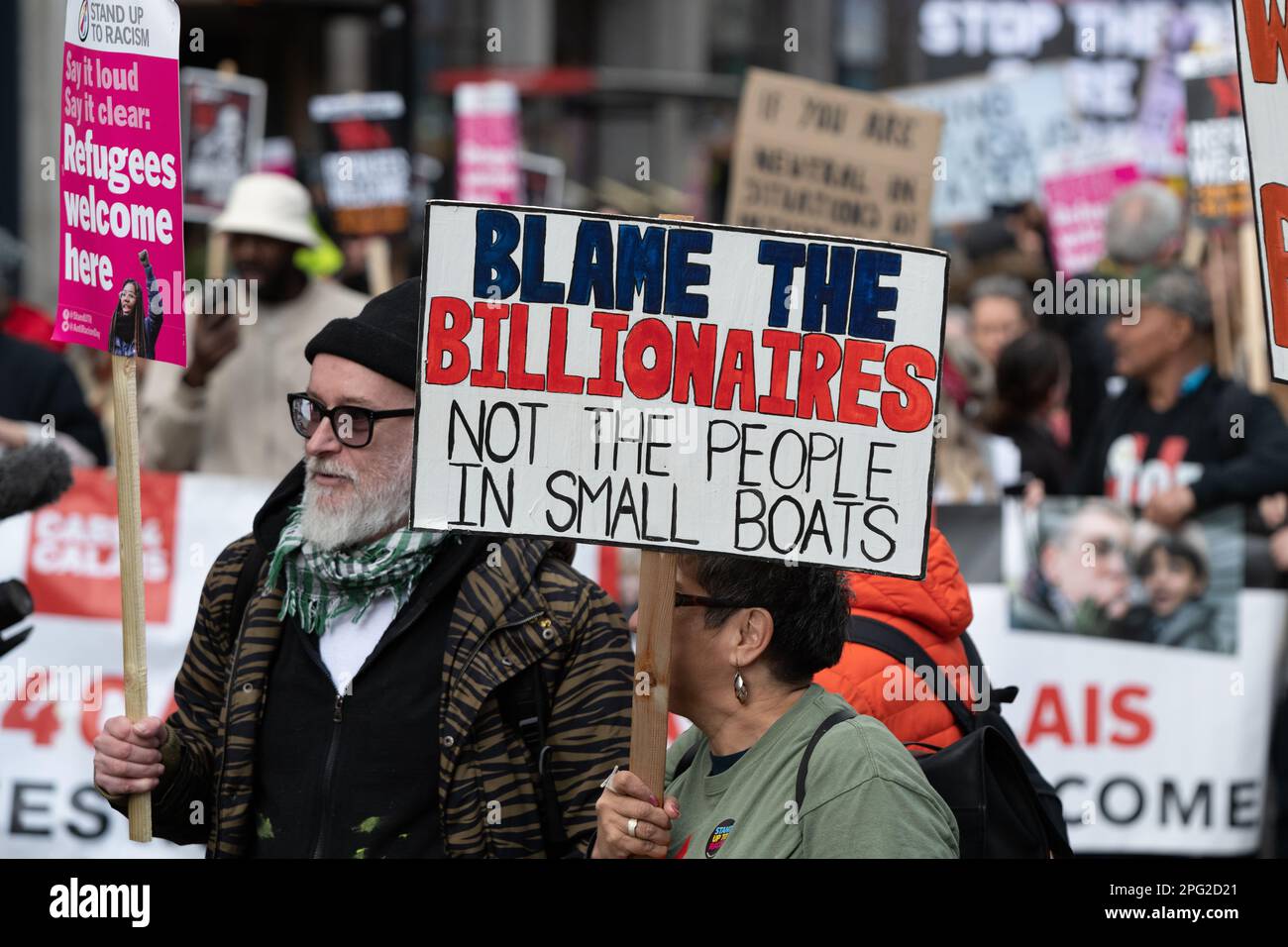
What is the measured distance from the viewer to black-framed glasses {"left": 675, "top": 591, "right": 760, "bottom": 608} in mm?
2967

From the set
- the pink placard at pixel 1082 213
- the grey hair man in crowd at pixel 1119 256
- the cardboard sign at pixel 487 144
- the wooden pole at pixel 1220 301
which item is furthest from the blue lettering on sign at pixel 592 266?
the cardboard sign at pixel 487 144

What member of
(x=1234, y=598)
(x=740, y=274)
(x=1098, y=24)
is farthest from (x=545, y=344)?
(x=1098, y=24)

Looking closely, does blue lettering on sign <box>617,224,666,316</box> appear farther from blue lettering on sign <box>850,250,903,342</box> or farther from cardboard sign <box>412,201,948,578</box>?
blue lettering on sign <box>850,250,903,342</box>

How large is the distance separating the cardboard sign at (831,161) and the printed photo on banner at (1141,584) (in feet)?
4.77

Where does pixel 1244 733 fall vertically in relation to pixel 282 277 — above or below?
below

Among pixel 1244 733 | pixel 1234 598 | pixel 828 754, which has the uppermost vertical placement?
pixel 828 754

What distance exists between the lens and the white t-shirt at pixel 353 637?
130 inches

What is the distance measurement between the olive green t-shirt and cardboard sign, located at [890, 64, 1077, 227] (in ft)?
28.7

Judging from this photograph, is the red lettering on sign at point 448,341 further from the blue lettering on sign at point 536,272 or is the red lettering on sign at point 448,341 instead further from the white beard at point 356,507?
the white beard at point 356,507

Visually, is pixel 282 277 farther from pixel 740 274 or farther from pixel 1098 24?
pixel 1098 24

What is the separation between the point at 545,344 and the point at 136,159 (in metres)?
0.81

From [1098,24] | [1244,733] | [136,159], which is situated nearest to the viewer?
[136,159]

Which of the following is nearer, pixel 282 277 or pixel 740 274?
pixel 740 274
